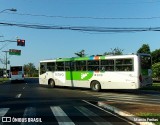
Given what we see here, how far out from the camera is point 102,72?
95.9 feet

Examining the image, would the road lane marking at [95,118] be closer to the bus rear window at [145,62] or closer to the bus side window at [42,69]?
the bus rear window at [145,62]

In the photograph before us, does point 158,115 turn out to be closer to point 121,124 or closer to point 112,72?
point 121,124

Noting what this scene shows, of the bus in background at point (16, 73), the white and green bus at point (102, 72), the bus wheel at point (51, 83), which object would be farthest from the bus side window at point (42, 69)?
the bus in background at point (16, 73)

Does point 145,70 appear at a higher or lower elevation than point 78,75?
higher

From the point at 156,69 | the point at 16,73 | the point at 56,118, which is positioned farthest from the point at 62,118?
the point at 156,69

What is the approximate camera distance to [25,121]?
12156 millimetres

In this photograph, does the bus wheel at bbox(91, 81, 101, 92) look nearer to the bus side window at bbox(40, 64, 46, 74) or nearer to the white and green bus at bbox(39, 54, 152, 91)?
the white and green bus at bbox(39, 54, 152, 91)

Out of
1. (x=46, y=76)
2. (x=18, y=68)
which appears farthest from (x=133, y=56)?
(x=18, y=68)

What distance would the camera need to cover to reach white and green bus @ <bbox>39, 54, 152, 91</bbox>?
→ 88.6 feet

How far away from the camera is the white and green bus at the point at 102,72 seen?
1064 inches

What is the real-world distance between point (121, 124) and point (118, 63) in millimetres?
16458

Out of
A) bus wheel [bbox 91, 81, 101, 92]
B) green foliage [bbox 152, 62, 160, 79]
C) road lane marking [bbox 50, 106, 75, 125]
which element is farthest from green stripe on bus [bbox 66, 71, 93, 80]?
green foliage [bbox 152, 62, 160, 79]

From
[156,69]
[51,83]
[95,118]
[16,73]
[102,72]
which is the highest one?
[156,69]

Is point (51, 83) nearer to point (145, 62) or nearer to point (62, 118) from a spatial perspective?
point (145, 62)
